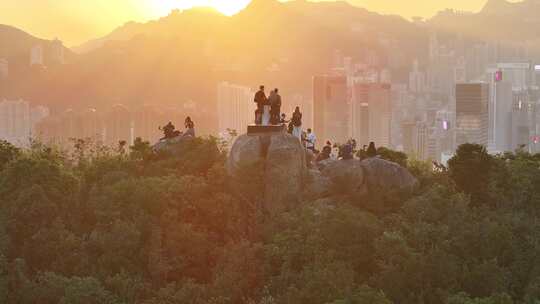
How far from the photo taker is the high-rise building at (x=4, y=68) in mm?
175275

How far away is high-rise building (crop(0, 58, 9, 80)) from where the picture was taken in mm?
175275

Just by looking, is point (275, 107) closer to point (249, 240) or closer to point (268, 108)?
point (268, 108)

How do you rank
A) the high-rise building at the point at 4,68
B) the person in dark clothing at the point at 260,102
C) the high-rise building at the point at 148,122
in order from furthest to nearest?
the high-rise building at the point at 4,68
the high-rise building at the point at 148,122
the person in dark clothing at the point at 260,102

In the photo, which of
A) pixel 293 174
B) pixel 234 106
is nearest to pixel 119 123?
pixel 234 106

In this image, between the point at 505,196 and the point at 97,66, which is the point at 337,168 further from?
the point at 97,66

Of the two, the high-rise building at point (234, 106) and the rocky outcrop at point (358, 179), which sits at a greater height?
the high-rise building at point (234, 106)

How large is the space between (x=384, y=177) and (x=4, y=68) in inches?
6408

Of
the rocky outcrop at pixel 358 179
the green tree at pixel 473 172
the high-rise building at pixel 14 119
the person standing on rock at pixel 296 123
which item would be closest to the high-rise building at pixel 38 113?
the high-rise building at pixel 14 119

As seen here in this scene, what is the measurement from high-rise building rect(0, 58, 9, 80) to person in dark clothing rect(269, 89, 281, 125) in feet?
517

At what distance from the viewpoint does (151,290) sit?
22.9 m

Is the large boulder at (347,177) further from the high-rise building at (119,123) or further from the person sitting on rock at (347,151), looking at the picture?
the high-rise building at (119,123)

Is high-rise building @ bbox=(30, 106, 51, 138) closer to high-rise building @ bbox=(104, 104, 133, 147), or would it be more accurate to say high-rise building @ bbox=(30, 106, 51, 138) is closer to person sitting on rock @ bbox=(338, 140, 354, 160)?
high-rise building @ bbox=(104, 104, 133, 147)

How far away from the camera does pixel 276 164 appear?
2556 cm

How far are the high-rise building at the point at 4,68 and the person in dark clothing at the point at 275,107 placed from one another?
158 m
